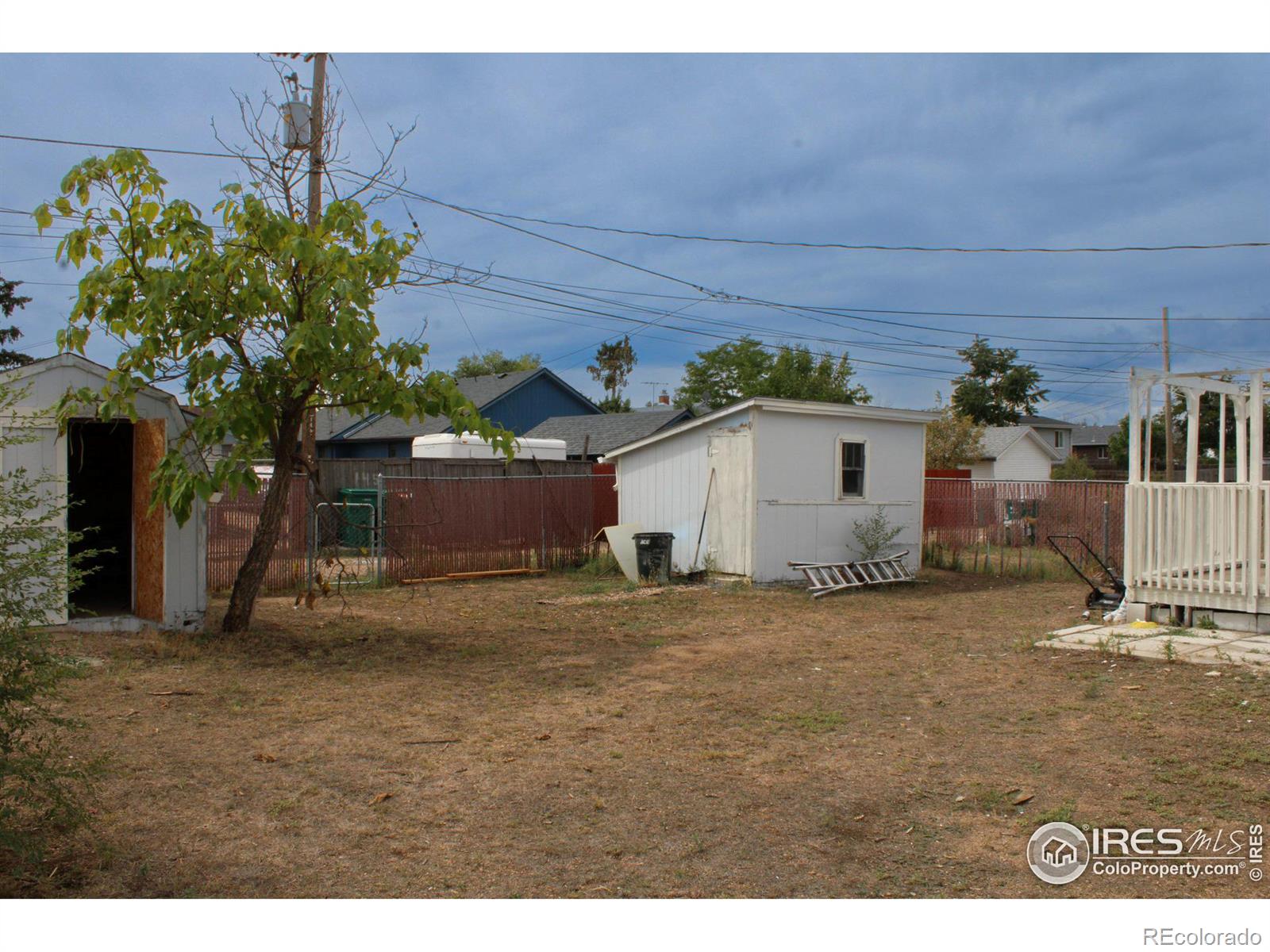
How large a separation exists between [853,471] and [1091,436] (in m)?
50.2

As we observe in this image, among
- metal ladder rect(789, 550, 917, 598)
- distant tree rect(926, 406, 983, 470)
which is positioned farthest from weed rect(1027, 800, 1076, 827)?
distant tree rect(926, 406, 983, 470)

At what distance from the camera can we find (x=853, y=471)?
49.2 ft

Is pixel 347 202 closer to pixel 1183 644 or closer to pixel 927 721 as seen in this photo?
pixel 927 721

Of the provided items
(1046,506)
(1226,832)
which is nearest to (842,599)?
(1046,506)

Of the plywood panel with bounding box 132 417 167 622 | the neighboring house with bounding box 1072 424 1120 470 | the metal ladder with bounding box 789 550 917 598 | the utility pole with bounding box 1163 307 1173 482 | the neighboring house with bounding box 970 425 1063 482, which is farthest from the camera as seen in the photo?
the neighboring house with bounding box 1072 424 1120 470

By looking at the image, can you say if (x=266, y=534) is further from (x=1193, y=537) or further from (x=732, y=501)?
(x=1193, y=537)

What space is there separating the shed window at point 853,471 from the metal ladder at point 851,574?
3.77 ft

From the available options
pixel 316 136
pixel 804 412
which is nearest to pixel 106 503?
pixel 316 136

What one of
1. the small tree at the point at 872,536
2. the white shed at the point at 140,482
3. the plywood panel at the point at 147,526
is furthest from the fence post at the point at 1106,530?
A: the plywood panel at the point at 147,526

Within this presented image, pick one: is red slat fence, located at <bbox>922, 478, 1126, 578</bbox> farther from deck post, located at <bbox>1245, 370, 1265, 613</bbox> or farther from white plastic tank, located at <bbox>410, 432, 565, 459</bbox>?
white plastic tank, located at <bbox>410, 432, 565, 459</bbox>

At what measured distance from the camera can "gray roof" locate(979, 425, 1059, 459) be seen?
38344 mm

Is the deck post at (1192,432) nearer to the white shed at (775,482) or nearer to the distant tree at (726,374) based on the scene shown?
the white shed at (775,482)

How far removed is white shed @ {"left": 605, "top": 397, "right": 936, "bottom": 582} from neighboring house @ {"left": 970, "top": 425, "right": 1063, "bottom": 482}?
24.2 meters

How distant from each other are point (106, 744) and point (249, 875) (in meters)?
2.38
